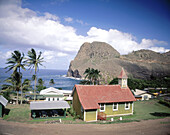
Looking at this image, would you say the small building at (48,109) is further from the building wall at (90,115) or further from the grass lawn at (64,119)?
the building wall at (90,115)

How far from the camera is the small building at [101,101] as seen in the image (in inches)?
880

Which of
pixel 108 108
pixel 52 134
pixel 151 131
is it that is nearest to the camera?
pixel 52 134

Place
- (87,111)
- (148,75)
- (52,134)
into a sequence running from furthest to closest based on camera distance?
(148,75) → (87,111) → (52,134)

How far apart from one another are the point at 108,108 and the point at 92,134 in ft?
37.7

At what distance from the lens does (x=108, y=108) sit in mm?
25078

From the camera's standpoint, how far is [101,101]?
24.4 metres

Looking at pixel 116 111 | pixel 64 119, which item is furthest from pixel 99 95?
pixel 64 119

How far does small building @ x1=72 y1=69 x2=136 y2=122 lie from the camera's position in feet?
73.3

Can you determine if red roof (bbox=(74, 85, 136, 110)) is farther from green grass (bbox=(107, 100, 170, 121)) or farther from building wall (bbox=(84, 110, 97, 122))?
green grass (bbox=(107, 100, 170, 121))

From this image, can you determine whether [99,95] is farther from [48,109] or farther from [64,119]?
[48,109]

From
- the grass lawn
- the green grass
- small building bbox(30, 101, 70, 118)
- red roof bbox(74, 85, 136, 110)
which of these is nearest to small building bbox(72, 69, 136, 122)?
red roof bbox(74, 85, 136, 110)

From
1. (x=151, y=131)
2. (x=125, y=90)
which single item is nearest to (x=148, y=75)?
(x=125, y=90)

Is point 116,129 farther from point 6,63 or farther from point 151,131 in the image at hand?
point 6,63

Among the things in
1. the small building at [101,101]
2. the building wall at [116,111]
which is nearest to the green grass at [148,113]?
the building wall at [116,111]
